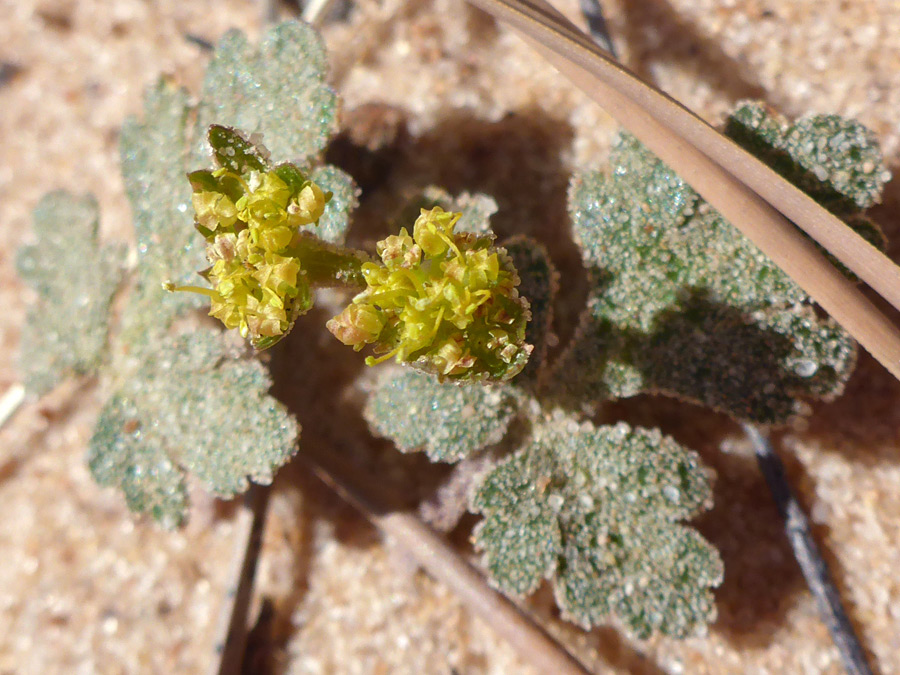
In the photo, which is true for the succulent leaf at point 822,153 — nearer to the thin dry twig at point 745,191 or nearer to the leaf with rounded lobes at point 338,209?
the thin dry twig at point 745,191

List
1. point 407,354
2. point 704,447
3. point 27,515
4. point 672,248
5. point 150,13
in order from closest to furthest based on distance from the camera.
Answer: point 407,354 → point 672,248 → point 704,447 → point 27,515 → point 150,13

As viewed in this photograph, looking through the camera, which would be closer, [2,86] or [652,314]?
[652,314]

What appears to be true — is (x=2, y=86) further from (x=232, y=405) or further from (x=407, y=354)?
(x=407, y=354)

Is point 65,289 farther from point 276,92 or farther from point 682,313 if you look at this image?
point 682,313

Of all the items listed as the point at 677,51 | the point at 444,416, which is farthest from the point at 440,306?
the point at 677,51

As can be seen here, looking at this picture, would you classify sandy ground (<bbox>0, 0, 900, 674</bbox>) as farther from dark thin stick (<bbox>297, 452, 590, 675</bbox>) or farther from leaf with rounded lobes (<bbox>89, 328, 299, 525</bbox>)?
leaf with rounded lobes (<bbox>89, 328, 299, 525</bbox>)

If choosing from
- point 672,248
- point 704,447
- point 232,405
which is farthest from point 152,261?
point 704,447

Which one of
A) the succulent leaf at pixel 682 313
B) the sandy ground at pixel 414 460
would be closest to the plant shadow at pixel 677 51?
the sandy ground at pixel 414 460
